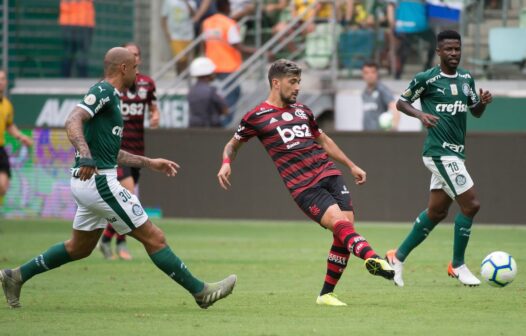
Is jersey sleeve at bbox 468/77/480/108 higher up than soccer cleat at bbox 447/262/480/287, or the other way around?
jersey sleeve at bbox 468/77/480/108

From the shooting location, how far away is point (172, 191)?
2078 centimetres

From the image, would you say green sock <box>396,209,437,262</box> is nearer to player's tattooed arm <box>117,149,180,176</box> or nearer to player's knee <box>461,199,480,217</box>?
player's knee <box>461,199,480,217</box>

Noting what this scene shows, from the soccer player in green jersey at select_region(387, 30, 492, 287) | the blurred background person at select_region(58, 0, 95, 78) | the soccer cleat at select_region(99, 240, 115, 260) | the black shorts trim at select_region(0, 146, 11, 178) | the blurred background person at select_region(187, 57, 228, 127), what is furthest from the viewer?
the blurred background person at select_region(58, 0, 95, 78)

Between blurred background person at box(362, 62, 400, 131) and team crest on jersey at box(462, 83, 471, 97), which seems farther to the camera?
blurred background person at box(362, 62, 400, 131)

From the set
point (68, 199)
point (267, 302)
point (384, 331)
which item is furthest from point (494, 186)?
point (384, 331)

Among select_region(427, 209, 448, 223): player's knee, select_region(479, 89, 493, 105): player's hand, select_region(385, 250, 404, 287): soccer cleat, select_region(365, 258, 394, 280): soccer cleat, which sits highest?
select_region(479, 89, 493, 105): player's hand

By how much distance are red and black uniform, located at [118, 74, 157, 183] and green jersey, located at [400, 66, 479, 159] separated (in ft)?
13.6

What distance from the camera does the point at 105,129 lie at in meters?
9.41

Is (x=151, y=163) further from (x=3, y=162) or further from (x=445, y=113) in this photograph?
(x=3, y=162)

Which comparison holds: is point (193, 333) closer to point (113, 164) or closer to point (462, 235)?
point (113, 164)

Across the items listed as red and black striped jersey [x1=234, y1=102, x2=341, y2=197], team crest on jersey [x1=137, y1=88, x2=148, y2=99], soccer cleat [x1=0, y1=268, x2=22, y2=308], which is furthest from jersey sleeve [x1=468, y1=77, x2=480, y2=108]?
soccer cleat [x1=0, y1=268, x2=22, y2=308]

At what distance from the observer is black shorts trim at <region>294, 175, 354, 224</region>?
9.51m

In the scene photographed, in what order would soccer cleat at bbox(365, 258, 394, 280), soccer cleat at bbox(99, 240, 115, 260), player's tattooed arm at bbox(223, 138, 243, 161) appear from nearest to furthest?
1. soccer cleat at bbox(365, 258, 394, 280)
2. player's tattooed arm at bbox(223, 138, 243, 161)
3. soccer cleat at bbox(99, 240, 115, 260)

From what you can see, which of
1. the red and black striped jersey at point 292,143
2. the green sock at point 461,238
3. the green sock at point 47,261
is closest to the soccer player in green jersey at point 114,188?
the green sock at point 47,261
